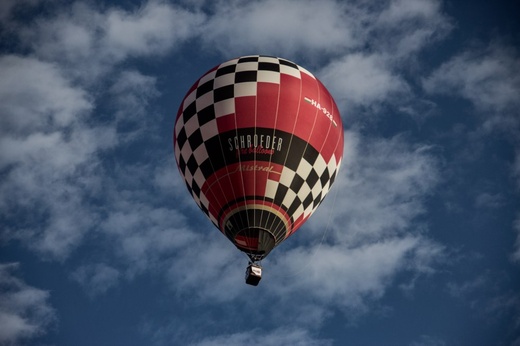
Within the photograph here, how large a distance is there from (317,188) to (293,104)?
1.99 metres

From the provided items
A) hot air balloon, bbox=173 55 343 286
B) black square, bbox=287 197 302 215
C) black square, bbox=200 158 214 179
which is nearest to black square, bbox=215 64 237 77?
hot air balloon, bbox=173 55 343 286

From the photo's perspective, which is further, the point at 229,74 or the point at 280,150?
the point at 229,74

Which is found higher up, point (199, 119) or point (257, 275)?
point (199, 119)

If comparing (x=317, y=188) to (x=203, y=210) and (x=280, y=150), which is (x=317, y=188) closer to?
(x=280, y=150)

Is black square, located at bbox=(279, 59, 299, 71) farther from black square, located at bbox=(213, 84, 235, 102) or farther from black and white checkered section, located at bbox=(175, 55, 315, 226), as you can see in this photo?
black square, located at bbox=(213, 84, 235, 102)

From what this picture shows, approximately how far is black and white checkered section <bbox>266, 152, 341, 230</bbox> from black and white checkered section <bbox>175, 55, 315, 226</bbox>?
1.69 metres

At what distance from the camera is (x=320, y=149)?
48.2ft

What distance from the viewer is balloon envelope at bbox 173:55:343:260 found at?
13.9 meters

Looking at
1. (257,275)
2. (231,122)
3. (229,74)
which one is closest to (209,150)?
(231,122)

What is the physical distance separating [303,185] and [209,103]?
281 cm

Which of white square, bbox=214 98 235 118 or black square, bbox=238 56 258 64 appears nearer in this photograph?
white square, bbox=214 98 235 118

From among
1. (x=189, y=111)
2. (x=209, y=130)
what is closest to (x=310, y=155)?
(x=209, y=130)

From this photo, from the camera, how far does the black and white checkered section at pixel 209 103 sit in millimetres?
14547

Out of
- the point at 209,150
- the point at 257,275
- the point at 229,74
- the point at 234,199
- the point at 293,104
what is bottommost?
the point at 257,275
